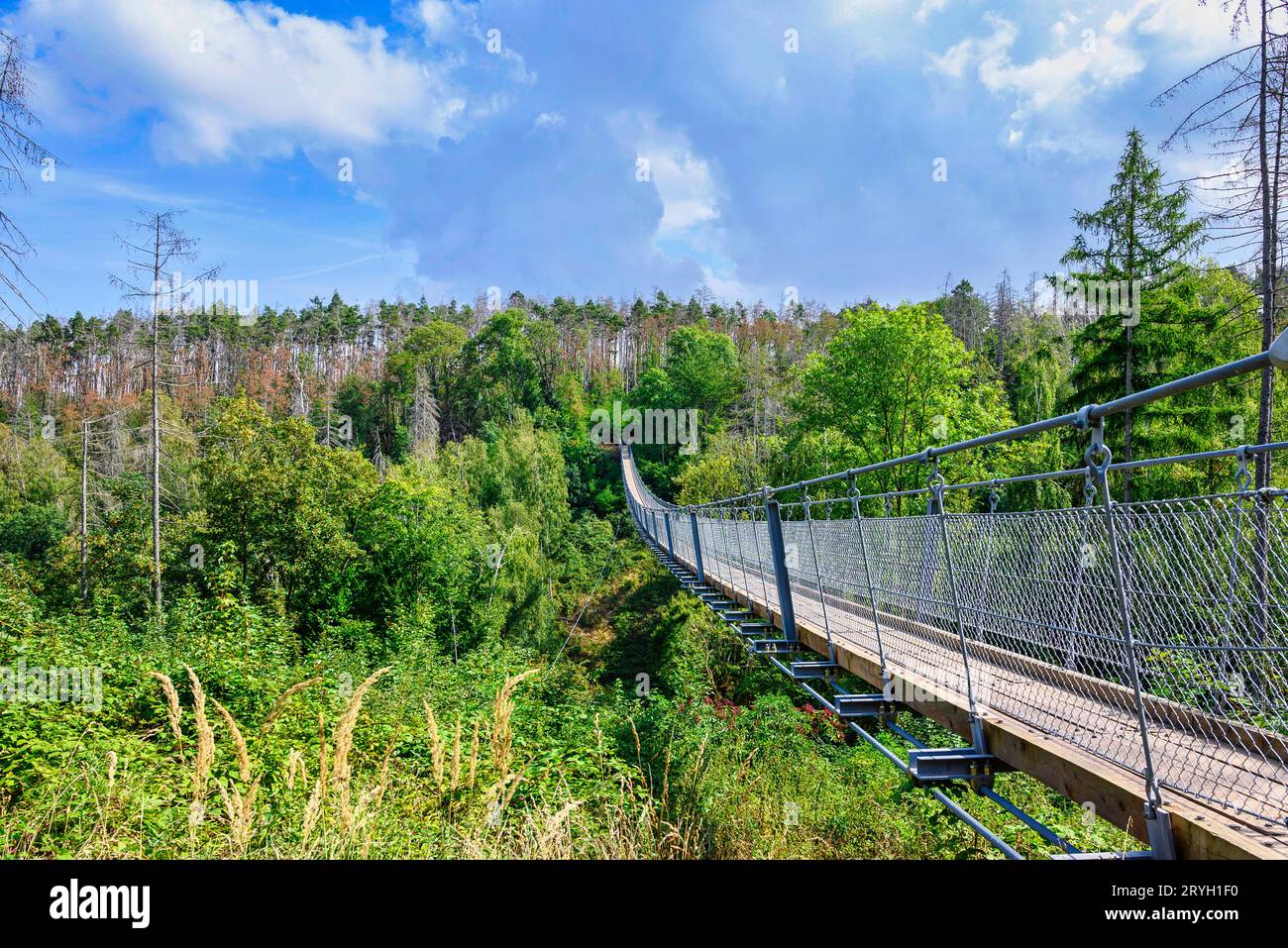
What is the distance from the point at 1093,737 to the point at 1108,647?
1.12ft

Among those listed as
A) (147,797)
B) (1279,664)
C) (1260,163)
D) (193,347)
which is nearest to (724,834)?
(147,797)

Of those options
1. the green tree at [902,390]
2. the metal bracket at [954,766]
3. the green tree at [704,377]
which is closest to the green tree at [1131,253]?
the green tree at [902,390]

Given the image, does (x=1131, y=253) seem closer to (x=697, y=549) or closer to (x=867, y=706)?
(x=697, y=549)

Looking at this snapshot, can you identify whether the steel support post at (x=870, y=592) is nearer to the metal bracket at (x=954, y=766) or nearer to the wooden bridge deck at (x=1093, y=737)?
the wooden bridge deck at (x=1093, y=737)

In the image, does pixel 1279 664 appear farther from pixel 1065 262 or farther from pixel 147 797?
pixel 1065 262

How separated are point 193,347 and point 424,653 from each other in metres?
Result: 53.2

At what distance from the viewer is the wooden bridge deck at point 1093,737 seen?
207 centimetres

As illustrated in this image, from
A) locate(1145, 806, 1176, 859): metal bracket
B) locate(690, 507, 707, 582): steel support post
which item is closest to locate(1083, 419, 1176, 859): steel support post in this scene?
locate(1145, 806, 1176, 859): metal bracket

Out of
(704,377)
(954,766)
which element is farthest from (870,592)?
(704,377)

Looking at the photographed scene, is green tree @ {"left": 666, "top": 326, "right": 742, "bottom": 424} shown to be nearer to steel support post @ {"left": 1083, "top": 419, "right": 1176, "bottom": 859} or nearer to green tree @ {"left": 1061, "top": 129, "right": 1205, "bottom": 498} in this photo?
green tree @ {"left": 1061, "top": 129, "right": 1205, "bottom": 498}

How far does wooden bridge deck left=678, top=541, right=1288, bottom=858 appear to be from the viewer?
2.07 meters

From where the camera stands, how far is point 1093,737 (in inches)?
104

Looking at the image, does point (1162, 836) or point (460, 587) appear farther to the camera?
point (460, 587)
